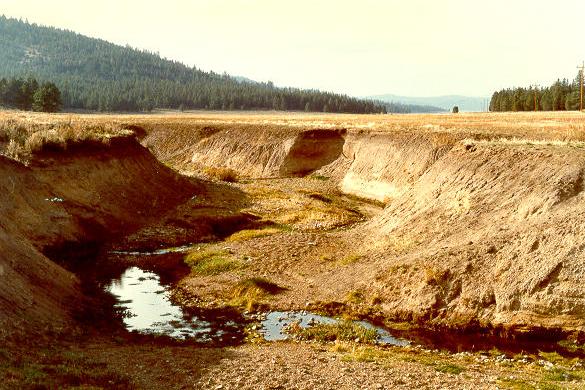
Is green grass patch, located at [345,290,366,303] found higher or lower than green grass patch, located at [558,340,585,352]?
higher

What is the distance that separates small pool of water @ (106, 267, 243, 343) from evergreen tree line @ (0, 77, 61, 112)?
11761 cm

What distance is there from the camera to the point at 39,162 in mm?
41531

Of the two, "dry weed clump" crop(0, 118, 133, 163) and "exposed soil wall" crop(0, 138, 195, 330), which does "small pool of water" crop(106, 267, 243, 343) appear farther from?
"dry weed clump" crop(0, 118, 133, 163)

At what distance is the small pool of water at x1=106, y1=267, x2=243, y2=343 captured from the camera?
2472cm

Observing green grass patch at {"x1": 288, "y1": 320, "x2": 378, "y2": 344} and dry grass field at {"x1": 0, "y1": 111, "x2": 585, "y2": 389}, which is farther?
green grass patch at {"x1": 288, "y1": 320, "x2": 378, "y2": 344}

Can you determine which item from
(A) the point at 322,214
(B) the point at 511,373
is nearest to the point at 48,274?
(B) the point at 511,373

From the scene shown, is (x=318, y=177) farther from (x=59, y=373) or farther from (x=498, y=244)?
(x=59, y=373)

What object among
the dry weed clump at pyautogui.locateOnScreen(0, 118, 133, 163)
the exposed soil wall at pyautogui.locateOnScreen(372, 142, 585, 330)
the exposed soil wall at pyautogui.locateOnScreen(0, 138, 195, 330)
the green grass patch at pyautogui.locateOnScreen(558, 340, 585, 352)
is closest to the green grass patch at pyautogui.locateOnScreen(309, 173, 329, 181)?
the exposed soil wall at pyautogui.locateOnScreen(0, 138, 195, 330)

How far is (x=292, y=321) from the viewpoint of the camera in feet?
86.7

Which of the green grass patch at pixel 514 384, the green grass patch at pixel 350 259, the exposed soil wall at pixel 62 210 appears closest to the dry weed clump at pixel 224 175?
the exposed soil wall at pixel 62 210

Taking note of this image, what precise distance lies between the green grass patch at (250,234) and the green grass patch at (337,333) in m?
15.5

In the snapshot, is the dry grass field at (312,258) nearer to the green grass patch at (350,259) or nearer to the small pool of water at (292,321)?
the green grass patch at (350,259)

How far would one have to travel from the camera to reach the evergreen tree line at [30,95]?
137000 mm

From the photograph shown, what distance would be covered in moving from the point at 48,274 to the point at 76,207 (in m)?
13.8
